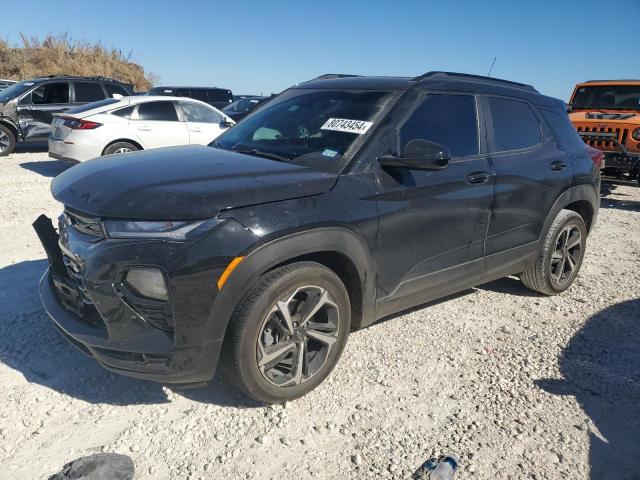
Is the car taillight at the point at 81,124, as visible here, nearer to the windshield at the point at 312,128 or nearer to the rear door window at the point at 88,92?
the rear door window at the point at 88,92

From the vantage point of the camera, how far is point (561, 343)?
3.88 metres

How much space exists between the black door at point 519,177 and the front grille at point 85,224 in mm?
2647

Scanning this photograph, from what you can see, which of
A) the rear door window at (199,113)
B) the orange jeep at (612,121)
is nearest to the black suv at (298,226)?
the orange jeep at (612,121)

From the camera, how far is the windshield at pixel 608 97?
31.8ft

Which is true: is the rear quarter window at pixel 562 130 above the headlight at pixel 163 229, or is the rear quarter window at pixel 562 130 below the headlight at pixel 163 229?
above

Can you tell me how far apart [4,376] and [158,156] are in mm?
1614

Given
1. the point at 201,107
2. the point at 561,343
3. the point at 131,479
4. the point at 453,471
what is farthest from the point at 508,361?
the point at 201,107

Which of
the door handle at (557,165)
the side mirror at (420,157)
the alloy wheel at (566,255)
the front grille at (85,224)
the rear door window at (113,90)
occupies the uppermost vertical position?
the rear door window at (113,90)

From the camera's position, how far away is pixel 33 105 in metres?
11.4

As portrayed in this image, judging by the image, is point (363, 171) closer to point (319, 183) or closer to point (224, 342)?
point (319, 183)

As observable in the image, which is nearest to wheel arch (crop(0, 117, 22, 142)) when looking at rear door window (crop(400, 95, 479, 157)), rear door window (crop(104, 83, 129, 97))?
rear door window (crop(104, 83, 129, 97))

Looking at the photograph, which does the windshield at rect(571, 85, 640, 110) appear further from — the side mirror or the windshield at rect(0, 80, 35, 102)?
the windshield at rect(0, 80, 35, 102)

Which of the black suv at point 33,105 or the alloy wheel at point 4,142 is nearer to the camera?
the black suv at point 33,105

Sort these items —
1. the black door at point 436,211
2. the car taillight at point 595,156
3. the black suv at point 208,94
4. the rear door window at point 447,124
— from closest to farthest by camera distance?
→ the black door at point 436,211 → the rear door window at point 447,124 → the car taillight at point 595,156 → the black suv at point 208,94
